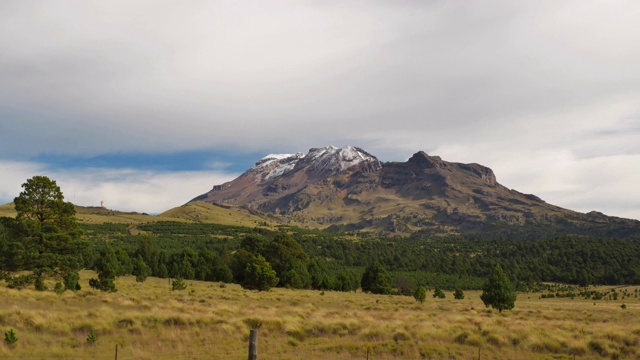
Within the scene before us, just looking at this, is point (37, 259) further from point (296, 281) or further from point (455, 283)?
point (455, 283)

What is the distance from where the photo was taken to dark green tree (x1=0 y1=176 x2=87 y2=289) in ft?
123

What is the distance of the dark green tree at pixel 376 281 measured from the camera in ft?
281

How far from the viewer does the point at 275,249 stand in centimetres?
9025

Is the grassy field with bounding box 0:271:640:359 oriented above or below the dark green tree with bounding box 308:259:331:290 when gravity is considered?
above

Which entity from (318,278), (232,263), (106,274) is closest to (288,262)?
(318,278)

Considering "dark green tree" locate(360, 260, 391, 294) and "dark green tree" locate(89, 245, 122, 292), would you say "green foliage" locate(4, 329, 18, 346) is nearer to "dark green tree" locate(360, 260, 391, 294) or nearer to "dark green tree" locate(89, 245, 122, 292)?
"dark green tree" locate(89, 245, 122, 292)

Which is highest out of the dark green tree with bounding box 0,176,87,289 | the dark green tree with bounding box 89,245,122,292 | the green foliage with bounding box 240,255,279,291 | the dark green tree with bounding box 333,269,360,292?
the dark green tree with bounding box 0,176,87,289

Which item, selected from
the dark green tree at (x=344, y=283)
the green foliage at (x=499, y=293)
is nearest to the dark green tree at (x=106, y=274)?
the green foliage at (x=499, y=293)

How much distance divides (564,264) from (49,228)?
693 ft

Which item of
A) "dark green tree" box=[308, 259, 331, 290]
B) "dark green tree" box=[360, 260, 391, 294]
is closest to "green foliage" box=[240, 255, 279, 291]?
"dark green tree" box=[308, 259, 331, 290]

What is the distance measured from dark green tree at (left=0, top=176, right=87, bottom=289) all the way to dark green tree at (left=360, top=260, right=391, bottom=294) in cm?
5810

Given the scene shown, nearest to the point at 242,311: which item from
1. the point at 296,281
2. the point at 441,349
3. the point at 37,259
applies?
the point at 441,349

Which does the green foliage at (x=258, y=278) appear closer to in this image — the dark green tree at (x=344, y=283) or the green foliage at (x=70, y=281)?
the dark green tree at (x=344, y=283)

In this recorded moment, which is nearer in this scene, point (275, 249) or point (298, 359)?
point (298, 359)
